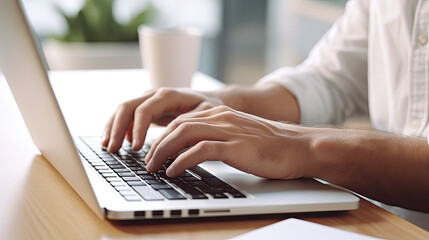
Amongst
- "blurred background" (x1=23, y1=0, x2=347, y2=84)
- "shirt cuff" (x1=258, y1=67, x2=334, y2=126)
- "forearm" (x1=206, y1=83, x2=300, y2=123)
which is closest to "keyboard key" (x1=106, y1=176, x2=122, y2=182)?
"forearm" (x1=206, y1=83, x2=300, y2=123)

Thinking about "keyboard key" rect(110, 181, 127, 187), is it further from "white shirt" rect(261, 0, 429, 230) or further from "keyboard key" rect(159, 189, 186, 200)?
"white shirt" rect(261, 0, 429, 230)

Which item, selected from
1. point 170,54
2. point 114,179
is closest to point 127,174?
point 114,179

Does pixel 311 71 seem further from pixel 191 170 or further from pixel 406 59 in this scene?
pixel 191 170

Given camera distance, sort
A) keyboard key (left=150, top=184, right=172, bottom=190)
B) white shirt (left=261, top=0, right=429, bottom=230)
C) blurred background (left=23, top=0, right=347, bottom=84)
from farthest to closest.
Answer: blurred background (left=23, top=0, right=347, bottom=84) < white shirt (left=261, top=0, right=429, bottom=230) < keyboard key (left=150, top=184, right=172, bottom=190)

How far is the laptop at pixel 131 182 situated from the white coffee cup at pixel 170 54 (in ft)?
1.82

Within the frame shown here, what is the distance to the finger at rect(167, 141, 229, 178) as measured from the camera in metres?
0.73

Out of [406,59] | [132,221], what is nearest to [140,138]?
[132,221]

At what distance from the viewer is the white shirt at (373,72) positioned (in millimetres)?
1118

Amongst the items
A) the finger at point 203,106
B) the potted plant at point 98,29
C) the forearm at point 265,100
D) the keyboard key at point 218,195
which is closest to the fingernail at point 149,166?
the keyboard key at point 218,195

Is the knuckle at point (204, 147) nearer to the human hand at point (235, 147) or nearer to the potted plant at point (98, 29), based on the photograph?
the human hand at point (235, 147)

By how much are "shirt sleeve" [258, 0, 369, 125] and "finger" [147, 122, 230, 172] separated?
51 centimetres

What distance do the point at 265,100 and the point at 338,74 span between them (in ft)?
0.67

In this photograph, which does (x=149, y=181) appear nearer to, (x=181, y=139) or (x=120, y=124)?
(x=181, y=139)

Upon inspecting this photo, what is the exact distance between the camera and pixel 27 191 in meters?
0.75
